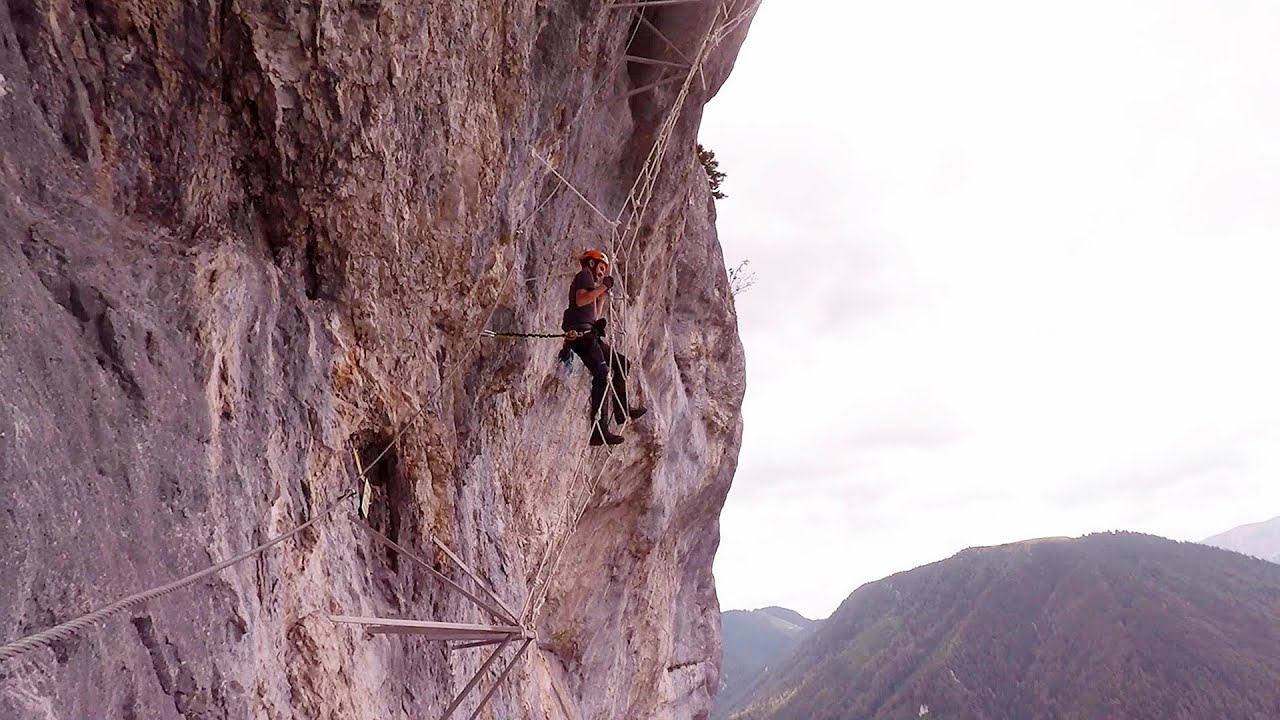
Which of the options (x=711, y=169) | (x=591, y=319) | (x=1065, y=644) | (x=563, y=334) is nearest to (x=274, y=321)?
(x=563, y=334)

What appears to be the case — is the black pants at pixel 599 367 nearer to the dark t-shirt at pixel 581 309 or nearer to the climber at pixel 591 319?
the climber at pixel 591 319

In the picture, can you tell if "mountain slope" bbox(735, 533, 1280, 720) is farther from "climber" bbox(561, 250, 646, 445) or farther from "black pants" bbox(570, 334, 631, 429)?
"climber" bbox(561, 250, 646, 445)

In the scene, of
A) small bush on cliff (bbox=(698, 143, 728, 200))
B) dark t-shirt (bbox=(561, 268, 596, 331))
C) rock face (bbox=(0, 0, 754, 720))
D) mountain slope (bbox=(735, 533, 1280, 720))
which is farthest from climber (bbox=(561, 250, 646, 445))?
mountain slope (bbox=(735, 533, 1280, 720))

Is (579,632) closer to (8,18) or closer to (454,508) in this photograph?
(454,508)

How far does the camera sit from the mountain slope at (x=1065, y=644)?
259 ft

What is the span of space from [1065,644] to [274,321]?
11326 cm

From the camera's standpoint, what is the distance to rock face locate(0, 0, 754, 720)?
2.62 meters

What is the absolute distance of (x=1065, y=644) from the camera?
311ft

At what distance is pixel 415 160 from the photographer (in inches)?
192

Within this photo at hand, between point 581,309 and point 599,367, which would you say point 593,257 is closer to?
point 581,309

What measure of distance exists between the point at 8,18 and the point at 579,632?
31.4 ft

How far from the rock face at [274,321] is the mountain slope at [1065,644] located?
307 ft

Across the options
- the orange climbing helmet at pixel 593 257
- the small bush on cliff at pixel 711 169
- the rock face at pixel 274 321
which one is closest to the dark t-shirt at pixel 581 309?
the orange climbing helmet at pixel 593 257

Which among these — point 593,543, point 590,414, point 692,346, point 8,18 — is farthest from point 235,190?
point 692,346
